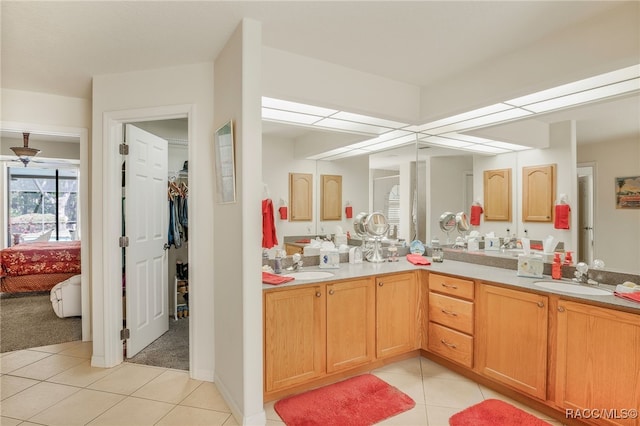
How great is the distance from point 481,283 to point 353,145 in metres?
1.80

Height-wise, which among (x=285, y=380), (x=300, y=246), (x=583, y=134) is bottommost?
(x=285, y=380)

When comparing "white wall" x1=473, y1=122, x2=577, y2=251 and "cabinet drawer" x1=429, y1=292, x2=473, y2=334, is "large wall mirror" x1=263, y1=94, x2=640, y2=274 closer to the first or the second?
"white wall" x1=473, y1=122, x2=577, y2=251

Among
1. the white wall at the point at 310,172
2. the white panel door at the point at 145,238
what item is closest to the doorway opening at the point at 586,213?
the white wall at the point at 310,172

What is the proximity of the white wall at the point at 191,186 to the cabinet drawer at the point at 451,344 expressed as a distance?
1.88 metres

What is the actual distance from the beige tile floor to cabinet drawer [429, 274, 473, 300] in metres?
0.67

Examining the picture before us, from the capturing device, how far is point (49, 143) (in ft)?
19.1

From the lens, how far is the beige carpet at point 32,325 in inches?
134

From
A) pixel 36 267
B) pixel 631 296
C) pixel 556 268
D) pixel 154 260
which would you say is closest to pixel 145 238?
pixel 154 260

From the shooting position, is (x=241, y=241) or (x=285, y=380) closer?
(x=241, y=241)

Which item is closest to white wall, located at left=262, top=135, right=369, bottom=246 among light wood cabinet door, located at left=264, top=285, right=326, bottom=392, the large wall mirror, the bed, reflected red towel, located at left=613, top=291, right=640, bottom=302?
the large wall mirror

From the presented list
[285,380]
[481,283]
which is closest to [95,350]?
[285,380]

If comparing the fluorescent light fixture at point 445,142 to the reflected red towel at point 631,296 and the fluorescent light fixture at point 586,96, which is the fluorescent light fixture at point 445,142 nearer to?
the fluorescent light fixture at point 586,96

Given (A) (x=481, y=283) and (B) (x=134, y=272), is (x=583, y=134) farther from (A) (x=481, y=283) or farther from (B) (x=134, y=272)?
(B) (x=134, y=272)

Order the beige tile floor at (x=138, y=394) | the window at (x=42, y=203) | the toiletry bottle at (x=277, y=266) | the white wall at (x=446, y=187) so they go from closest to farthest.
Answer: the beige tile floor at (x=138, y=394) < the toiletry bottle at (x=277, y=266) < the white wall at (x=446, y=187) < the window at (x=42, y=203)
